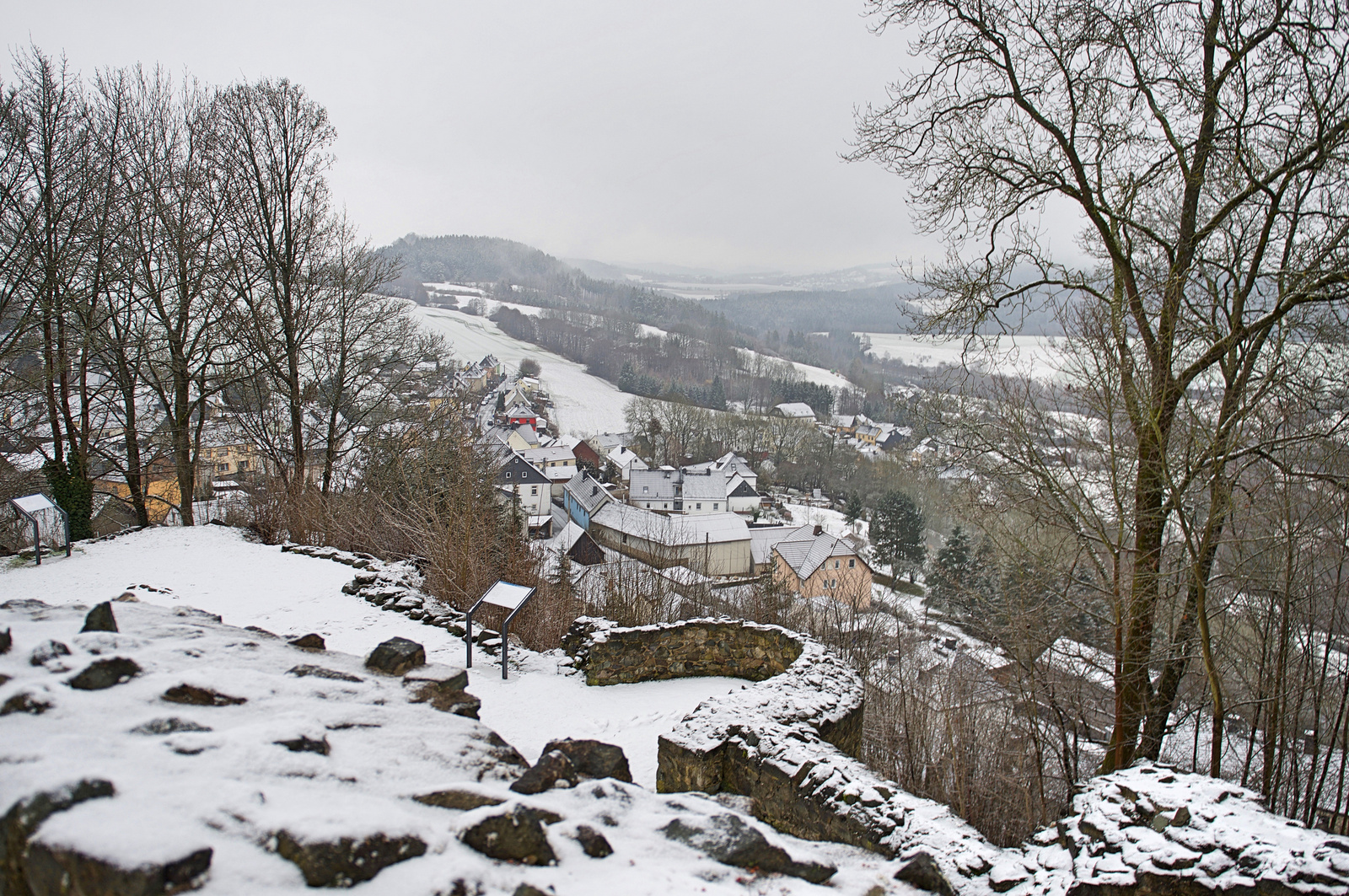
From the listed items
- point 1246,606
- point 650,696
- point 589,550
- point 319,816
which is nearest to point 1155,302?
point 1246,606

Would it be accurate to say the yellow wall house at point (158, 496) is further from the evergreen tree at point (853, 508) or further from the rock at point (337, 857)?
the evergreen tree at point (853, 508)

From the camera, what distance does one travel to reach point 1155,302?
660 cm

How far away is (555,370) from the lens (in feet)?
306

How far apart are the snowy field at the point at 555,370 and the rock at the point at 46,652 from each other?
60.6 meters

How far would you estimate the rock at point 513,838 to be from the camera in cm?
266

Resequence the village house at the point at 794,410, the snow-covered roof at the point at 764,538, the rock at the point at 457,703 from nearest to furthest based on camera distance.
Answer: the rock at the point at 457,703, the snow-covered roof at the point at 764,538, the village house at the point at 794,410

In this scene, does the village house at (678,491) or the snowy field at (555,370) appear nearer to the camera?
the village house at (678,491)

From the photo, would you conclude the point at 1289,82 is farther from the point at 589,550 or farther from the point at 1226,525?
the point at 589,550

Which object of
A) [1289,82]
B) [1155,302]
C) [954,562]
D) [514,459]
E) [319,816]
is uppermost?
[1289,82]

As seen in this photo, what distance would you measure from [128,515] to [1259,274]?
2620cm

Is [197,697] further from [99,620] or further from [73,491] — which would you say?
[73,491]

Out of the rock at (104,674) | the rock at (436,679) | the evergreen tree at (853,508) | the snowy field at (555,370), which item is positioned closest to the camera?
the rock at (104,674)

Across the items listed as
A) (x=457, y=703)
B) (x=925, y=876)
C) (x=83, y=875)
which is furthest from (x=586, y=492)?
(x=83, y=875)

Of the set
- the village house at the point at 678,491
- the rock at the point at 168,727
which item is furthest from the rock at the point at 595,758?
the village house at the point at 678,491
